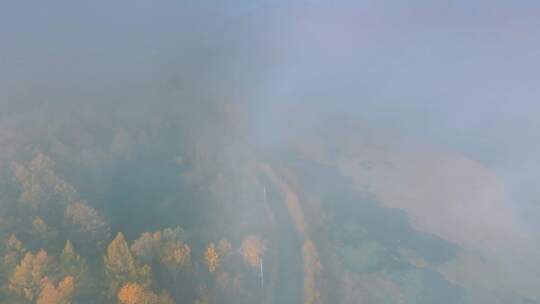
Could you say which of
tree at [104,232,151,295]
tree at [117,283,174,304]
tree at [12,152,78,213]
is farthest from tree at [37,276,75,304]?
tree at [12,152,78,213]

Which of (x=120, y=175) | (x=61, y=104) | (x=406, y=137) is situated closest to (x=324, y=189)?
(x=120, y=175)

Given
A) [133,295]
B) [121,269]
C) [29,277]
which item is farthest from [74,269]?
[133,295]

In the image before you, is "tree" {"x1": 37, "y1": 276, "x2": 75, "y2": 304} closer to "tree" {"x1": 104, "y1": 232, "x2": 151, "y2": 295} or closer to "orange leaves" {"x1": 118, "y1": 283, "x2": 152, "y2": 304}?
"orange leaves" {"x1": 118, "y1": 283, "x2": 152, "y2": 304}

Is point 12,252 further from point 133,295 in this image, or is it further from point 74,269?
point 133,295

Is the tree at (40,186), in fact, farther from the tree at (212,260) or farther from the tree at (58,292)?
the tree at (212,260)

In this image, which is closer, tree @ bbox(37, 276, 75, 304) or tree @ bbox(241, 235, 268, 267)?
tree @ bbox(37, 276, 75, 304)

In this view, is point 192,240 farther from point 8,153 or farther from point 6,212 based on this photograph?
point 8,153

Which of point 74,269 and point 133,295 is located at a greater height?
point 133,295

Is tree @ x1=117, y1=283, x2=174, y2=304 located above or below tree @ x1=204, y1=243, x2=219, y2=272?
above
